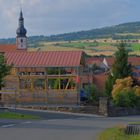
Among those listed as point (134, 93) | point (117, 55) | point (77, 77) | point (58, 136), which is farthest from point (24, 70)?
point (58, 136)

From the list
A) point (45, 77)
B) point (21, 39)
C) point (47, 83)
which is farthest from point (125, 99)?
point (21, 39)

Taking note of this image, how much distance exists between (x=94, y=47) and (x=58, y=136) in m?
143

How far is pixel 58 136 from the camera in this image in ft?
64.4

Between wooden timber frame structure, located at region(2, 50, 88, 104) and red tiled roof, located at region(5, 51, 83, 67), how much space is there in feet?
1.19

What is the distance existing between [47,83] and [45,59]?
3.49m

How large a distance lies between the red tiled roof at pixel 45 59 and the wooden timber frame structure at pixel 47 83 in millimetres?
363

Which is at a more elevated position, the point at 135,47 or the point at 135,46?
the point at 135,46

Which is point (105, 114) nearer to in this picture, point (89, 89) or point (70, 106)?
point (70, 106)

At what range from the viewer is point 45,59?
2186 inches

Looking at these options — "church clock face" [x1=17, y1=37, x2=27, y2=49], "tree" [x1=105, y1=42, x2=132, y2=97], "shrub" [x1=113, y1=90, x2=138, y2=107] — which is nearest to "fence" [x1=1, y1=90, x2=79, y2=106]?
"shrub" [x1=113, y1=90, x2=138, y2=107]

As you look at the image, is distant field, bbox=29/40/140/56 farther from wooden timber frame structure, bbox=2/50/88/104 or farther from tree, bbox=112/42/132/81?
wooden timber frame structure, bbox=2/50/88/104

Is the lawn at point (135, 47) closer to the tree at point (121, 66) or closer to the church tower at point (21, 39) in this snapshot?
the church tower at point (21, 39)

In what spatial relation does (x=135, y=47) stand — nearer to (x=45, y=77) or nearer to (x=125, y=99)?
(x=45, y=77)

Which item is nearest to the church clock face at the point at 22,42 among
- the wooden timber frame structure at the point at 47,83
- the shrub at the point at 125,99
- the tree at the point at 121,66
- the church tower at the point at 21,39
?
the church tower at the point at 21,39
